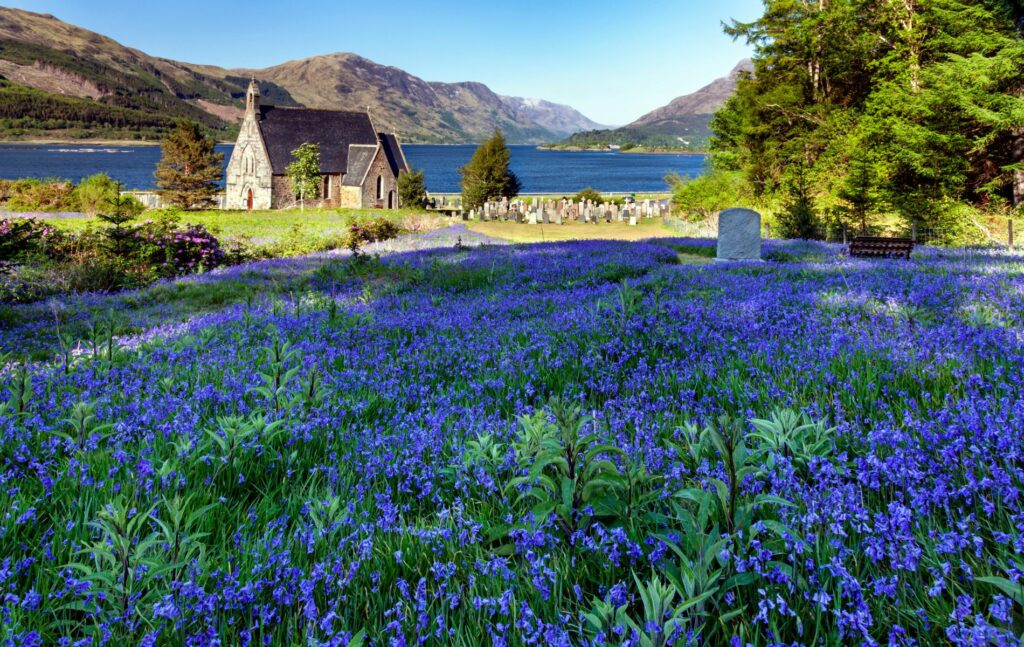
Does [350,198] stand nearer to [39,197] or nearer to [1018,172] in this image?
[39,197]

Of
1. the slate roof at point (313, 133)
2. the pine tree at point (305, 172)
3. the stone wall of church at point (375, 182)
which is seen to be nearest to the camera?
the pine tree at point (305, 172)

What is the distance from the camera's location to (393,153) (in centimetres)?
7094

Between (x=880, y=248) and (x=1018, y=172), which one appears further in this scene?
(x=1018, y=172)

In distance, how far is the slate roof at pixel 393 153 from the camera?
68.4 metres

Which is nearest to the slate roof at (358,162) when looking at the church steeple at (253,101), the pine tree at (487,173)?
the church steeple at (253,101)

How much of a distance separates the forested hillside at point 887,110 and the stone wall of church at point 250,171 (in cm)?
5287

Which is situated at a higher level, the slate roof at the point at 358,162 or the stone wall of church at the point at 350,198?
the slate roof at the point at 358,162

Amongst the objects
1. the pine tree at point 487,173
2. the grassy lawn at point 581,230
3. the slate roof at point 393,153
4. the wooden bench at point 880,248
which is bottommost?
the wooden bench at point 880,248

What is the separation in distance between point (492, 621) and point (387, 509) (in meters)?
0.70

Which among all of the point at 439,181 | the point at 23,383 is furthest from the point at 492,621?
the point at 439,181

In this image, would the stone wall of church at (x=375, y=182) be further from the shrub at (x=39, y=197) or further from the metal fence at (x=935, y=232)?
the metal fence at (x=935, y=232)

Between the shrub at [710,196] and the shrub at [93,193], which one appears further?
the shrub at [93,193]

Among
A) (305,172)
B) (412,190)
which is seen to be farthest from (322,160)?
(412,190)

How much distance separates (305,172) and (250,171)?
8.81 meters
